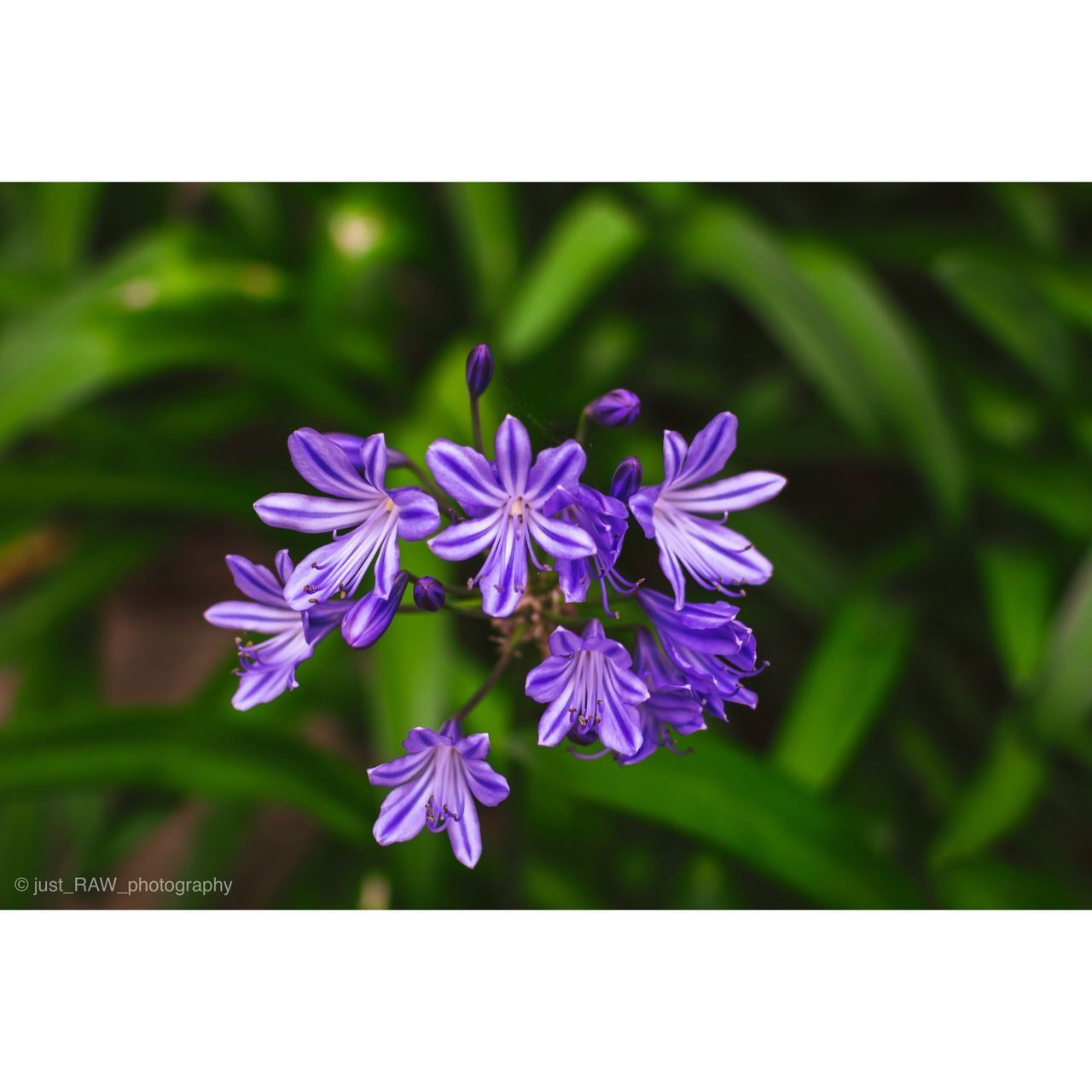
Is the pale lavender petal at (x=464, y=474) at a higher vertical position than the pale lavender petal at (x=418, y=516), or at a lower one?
higher

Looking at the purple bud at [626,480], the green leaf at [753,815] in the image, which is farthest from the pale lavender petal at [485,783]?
the green leaf at [753,815]

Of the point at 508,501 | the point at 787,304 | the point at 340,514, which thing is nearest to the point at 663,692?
the point at 508,501

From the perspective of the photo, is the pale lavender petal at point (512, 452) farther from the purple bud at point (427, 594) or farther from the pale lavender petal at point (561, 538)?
the purple bud at point (427, 594)

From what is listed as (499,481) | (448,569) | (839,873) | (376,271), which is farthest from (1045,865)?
(376,271)

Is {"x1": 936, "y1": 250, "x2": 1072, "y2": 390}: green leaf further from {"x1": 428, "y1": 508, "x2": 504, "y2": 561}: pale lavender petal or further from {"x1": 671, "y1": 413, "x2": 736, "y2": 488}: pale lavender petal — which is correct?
{"x1": 428, "y1": 508, "x2": 504, "y2": 561}: pale lavender petal

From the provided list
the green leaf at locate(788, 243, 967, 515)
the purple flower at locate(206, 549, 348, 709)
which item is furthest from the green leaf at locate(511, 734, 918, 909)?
the green leaf at locate(788, 243, 967, 515)

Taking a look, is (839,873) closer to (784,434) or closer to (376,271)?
(784,434)
